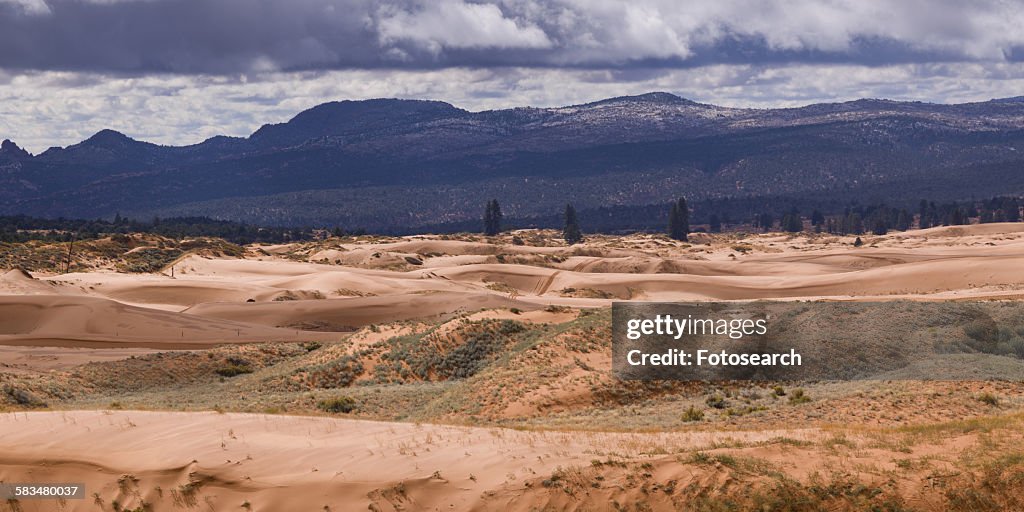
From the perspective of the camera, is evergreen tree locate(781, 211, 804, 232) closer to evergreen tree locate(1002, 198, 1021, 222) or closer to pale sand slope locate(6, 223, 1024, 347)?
evergreen tree locate(1002, 198, 1021, 222)

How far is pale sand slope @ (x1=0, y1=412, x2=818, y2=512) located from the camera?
1630 cm

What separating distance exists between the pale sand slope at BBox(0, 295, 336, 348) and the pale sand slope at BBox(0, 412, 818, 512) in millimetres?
27241

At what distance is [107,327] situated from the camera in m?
49.2

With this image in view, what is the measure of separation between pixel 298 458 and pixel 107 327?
114 feet

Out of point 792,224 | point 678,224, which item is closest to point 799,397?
point 678,224

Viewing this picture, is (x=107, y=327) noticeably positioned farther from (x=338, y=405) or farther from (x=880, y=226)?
(x=880, y=226)

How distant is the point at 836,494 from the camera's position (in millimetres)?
15555

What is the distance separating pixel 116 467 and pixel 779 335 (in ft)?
73.7

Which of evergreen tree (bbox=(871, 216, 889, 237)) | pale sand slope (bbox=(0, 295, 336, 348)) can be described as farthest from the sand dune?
evergreen tree (bbox=(871, 216, 889, 237))

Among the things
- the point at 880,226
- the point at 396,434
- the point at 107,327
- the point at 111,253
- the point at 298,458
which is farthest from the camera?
the point at 880,226

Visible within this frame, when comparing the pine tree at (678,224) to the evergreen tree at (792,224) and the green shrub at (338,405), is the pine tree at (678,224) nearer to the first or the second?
the evergreen tree at (792,224)

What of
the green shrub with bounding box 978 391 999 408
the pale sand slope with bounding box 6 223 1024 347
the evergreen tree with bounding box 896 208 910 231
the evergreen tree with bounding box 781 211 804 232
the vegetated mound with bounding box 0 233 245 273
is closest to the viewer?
the green shrub with bounding box 978 391 999 408

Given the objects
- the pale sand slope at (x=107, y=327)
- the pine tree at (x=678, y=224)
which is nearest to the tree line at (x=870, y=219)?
the pine tree at (x=678, y=224)

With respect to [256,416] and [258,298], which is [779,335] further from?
[258,298]
